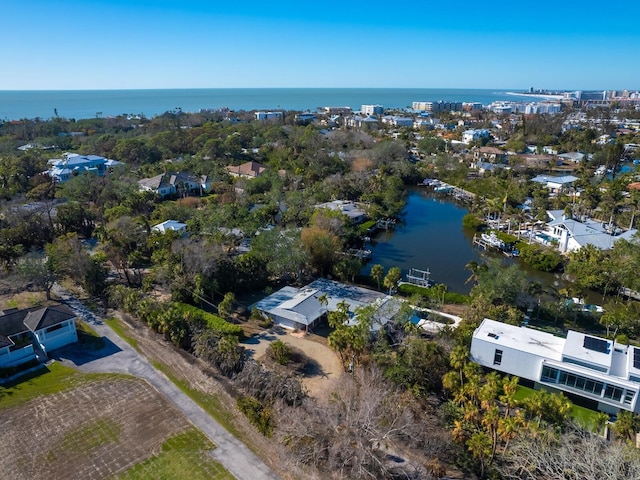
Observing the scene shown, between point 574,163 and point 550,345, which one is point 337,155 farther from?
point 550,345

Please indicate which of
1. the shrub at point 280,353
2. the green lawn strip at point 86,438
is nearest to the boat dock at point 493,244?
the shrub at point 280,353

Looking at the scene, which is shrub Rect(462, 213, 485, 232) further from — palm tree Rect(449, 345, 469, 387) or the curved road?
the curved road

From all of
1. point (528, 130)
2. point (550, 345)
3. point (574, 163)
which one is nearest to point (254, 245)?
point (550, 345)

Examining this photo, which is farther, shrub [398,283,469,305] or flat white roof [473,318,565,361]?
shrub [398,283,469,305]

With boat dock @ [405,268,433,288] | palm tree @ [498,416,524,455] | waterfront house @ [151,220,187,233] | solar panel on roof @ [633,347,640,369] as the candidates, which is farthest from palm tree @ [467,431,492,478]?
waterfront house @ [151,220,187,233]

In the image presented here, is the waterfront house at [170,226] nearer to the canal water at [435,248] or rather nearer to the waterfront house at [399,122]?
the canal water at [435,248]
